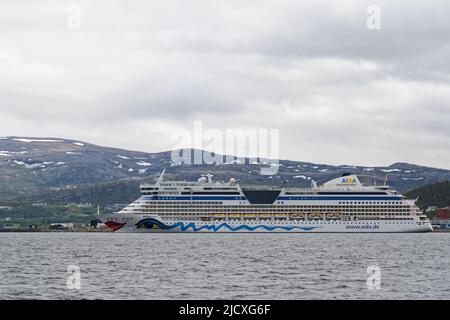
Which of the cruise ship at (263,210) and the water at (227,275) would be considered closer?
the water at (227,275)

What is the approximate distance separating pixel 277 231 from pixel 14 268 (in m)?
96.3

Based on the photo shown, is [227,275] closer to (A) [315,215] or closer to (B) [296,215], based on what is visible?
(B) [296,215]

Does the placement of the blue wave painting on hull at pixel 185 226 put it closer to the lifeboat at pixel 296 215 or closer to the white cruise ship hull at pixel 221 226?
the white cruise ship hull at pixel 221 226

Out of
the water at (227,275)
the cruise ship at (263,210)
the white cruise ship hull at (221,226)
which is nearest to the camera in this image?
the water at (227,275)

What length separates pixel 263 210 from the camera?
6540 inches

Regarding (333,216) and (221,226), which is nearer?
(221,226)

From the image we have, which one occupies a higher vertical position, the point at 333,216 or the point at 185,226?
the point at 333,216

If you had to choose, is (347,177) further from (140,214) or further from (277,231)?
(140,214)

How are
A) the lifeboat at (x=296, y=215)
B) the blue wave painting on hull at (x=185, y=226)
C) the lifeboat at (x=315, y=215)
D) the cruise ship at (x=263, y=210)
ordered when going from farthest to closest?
1. the lifeboat at (x=296, y=215)
2. the lifeboat at (x=315, y=215)
3. the cruise ship at (x=263, y=210)
4. the blue wave painting on hull at (x=185, y=226)

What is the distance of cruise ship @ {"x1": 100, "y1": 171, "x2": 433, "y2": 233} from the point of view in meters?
163

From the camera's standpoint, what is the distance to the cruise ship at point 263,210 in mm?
163000

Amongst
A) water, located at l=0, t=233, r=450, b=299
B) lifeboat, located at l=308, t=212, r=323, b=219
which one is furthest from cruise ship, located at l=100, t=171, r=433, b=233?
water, located at l=0, t=233, r=450, b=299

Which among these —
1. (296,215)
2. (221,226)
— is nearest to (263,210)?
(296,215)

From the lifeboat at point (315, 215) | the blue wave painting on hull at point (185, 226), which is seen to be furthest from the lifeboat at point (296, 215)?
Answer: the blue wave painting on hull at point (185, 226)
